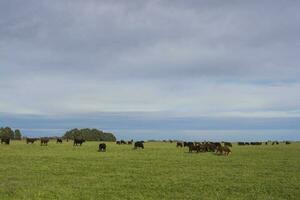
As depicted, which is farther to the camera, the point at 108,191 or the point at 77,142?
the point at 77,142

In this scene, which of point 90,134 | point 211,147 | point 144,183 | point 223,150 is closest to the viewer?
point 144,183

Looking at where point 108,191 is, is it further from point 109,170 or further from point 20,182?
point 109,170

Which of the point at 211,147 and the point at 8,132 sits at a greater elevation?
the point at 8,132

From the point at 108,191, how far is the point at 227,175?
9.41 meters

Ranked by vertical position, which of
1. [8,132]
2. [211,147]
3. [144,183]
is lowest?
[144,183]

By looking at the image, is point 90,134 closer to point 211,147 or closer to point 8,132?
point 8,132

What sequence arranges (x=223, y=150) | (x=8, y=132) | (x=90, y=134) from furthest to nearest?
1. (x=90, y=134)
2. (x=8, y=132)
3. (x=223, y=150)

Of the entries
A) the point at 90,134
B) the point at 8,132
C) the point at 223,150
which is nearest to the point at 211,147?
the point at 223,150

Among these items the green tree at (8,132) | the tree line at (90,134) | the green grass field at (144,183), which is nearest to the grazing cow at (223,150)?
the green grass field at (144,183)

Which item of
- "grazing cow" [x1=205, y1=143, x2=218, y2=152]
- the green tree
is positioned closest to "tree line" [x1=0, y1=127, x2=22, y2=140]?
the green tree

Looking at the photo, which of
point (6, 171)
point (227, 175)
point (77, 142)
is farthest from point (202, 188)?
point (77, 142)

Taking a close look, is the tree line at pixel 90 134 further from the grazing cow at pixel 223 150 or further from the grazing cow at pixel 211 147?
the grazing cow at pixel 223 150

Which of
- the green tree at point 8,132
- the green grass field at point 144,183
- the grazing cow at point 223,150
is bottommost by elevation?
the green grass field at point 144,183

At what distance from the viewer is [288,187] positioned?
2323 cm
